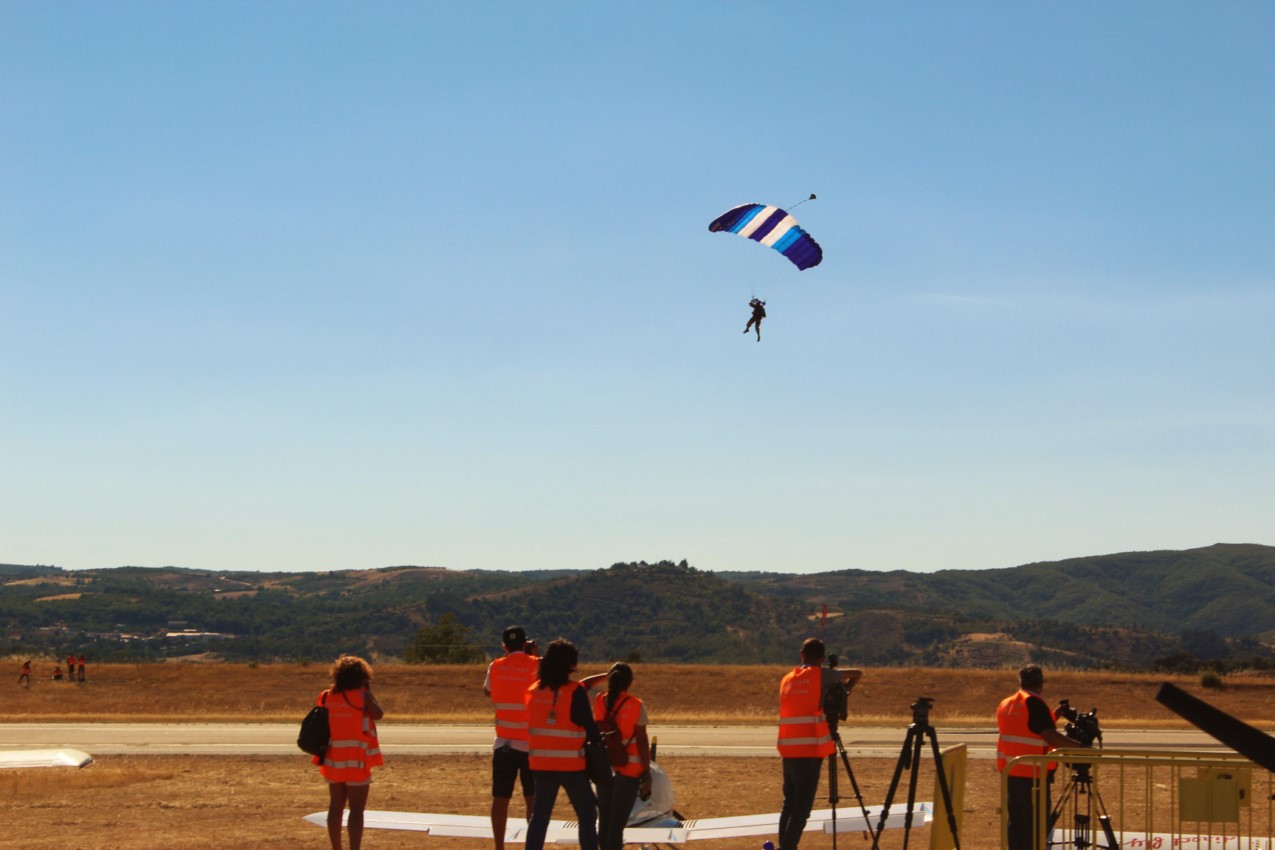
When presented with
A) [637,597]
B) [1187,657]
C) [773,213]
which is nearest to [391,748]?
[773,213]

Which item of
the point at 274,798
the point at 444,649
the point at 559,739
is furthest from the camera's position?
the point at 444,649

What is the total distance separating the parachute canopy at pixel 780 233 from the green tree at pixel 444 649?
33384 millimetres

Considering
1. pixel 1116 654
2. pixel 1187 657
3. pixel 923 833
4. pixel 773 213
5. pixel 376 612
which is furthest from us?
pixel 376 612

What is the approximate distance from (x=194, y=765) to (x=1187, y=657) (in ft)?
175

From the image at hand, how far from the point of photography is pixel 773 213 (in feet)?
78.8

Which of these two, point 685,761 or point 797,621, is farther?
point 797,621

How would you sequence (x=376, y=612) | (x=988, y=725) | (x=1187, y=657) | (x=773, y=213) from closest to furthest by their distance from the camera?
(x=773, y=213)
(x=988, y=725)
(x=1187, y=657)
(x=376, y=612)

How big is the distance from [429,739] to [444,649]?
119 ft

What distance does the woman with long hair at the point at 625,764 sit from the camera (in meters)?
10.3

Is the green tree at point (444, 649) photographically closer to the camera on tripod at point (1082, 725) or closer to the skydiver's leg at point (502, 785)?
the skydiver's leg at point (502, 785)

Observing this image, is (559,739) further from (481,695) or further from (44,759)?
(481,695)

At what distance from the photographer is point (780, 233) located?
78.0 ft

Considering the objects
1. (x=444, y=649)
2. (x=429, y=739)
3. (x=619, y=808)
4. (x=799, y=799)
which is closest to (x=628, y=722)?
(x=619, y=808)

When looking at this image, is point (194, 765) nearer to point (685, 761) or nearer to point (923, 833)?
point (685, 761)
